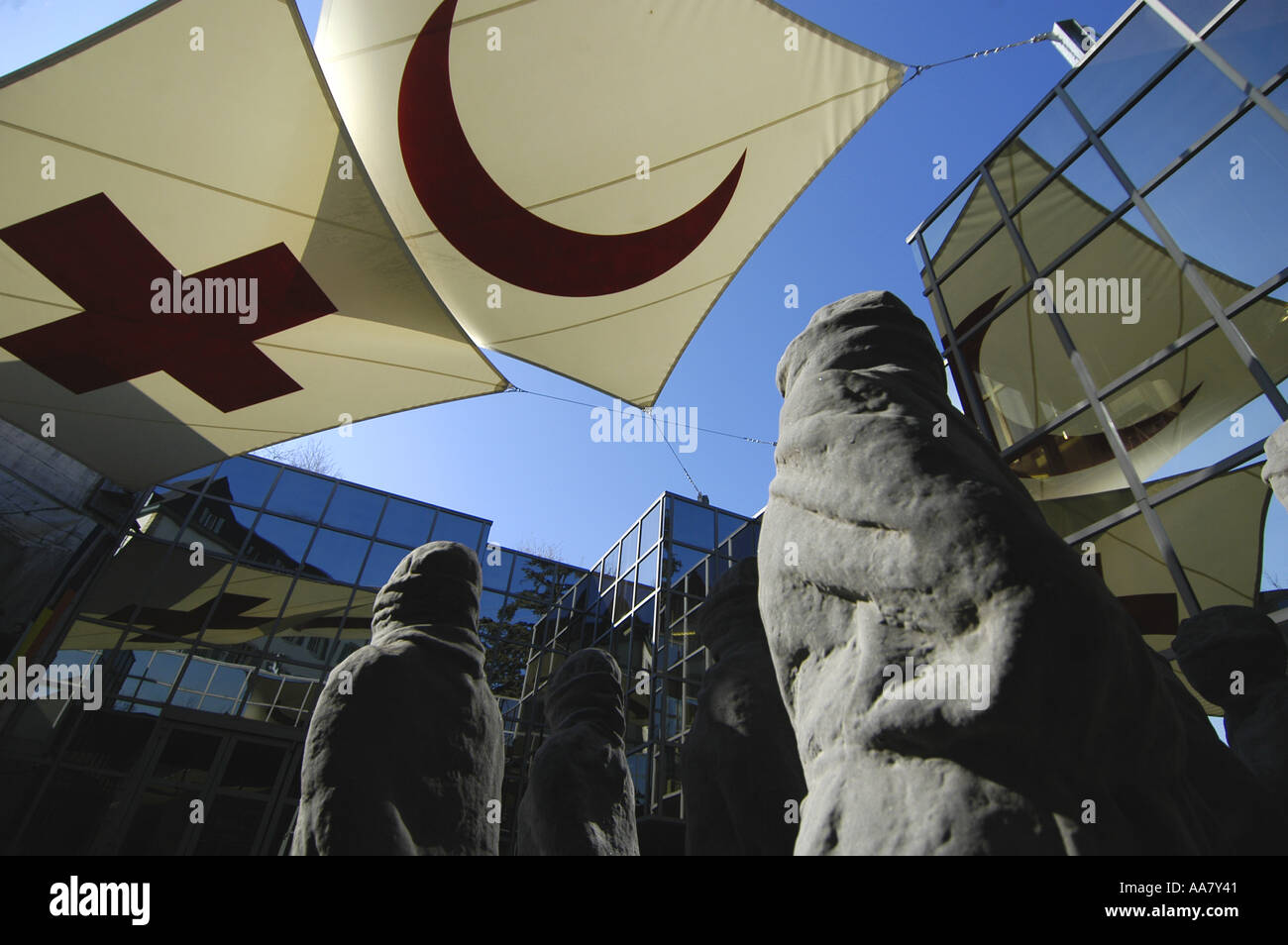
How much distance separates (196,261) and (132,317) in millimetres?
828

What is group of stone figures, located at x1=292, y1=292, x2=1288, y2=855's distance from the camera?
1257 millimetres

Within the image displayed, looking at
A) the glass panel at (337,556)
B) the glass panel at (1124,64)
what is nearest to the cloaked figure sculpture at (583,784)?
the glass panel at (1124,64)

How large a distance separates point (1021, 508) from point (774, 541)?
563 mm

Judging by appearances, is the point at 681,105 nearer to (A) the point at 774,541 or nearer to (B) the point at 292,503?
(A) the point at 774,541

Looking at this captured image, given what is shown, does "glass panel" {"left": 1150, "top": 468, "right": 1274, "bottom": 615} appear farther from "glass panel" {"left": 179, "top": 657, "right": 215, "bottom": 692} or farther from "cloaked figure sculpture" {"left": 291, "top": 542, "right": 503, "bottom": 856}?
"glass panel" {"left": 179, "top": 657, "right": 215, "bottom": 692}

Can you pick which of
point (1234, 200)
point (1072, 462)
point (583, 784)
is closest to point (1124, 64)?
point (1234, 200)

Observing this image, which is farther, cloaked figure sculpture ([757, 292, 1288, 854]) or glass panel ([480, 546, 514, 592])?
glass panel ([480, 546, 514, 592])

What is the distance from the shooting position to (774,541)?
181 cm

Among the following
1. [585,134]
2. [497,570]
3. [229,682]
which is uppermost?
[497,570]

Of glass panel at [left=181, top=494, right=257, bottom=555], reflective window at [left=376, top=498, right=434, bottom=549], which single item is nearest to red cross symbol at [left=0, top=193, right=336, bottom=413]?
glass panel at [left=181, top=494, right=257, bottom=555]

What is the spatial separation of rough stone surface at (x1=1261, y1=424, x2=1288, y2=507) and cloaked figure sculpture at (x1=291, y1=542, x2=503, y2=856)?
3.16 metres

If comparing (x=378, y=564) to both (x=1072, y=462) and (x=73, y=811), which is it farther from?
(x=1072, y=462)

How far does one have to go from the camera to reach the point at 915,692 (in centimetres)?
135

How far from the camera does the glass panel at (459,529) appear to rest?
1612cm
